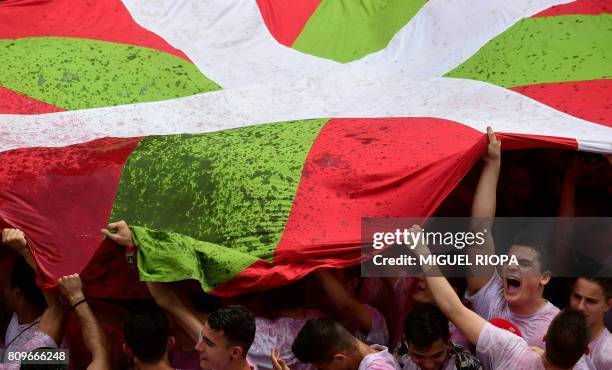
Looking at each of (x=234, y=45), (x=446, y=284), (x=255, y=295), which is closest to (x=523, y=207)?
(x=446, y=284)

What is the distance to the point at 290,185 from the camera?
502cm

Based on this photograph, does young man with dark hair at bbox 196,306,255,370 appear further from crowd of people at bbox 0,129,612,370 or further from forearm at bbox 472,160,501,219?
forearm at bbox 472,160,501,219

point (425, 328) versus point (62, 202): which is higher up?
point (425, 328)

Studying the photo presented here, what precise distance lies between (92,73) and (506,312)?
7.82 feet

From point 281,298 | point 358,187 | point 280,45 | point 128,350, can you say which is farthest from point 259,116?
point 128,350

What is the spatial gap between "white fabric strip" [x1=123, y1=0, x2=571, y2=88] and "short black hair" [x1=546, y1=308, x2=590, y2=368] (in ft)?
6.12

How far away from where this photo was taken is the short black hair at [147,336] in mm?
4590

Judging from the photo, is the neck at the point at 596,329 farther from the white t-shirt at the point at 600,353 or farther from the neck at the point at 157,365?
the neck at the point at 157,365

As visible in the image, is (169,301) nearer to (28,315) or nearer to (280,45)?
(28,315)

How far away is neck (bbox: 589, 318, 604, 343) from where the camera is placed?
15.5 ft

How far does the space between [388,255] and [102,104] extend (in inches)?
66.3

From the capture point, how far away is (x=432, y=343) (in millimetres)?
4500

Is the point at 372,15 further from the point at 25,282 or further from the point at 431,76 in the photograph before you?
the point at 25,282

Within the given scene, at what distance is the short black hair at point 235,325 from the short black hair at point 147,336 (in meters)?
0.23
